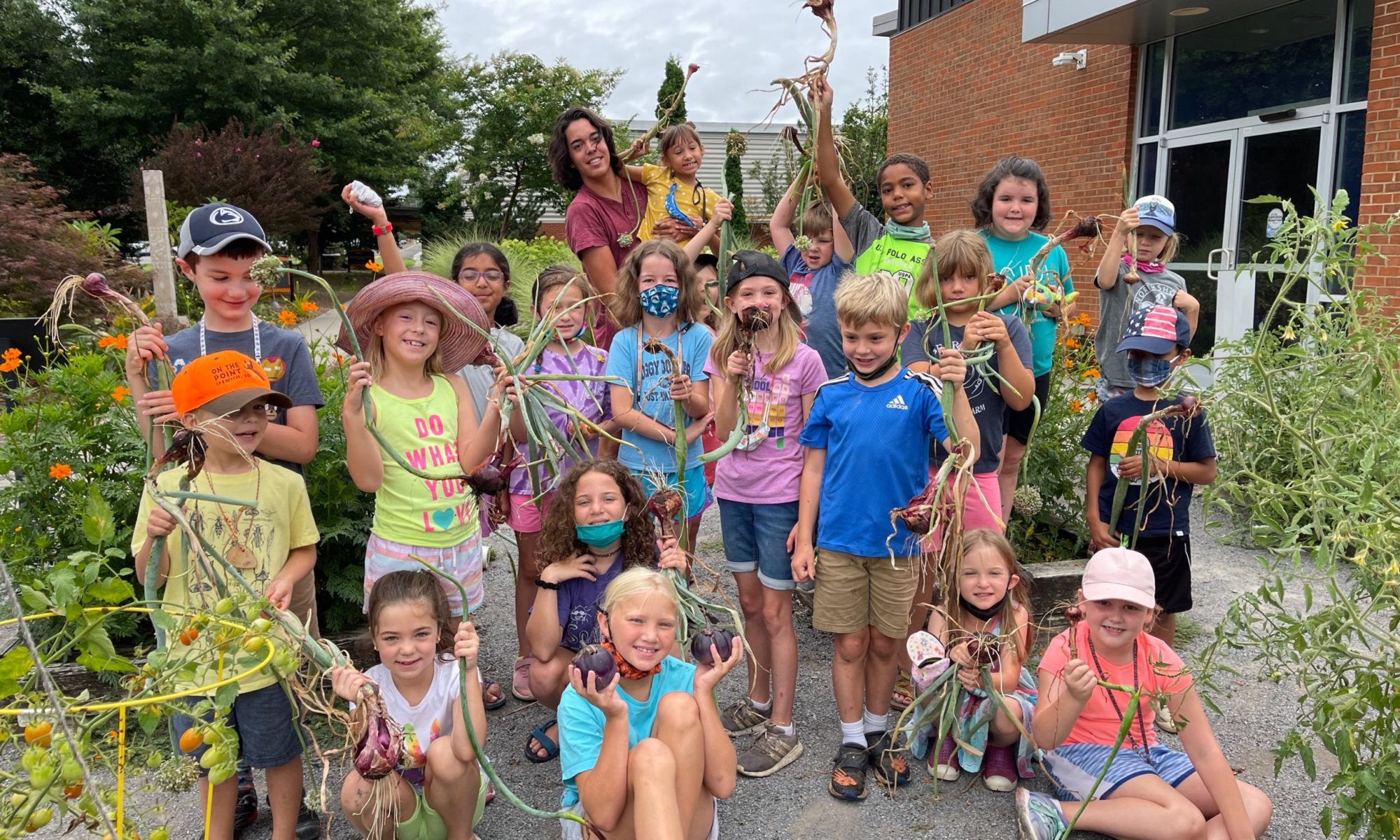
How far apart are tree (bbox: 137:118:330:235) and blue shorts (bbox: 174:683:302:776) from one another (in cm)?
1487

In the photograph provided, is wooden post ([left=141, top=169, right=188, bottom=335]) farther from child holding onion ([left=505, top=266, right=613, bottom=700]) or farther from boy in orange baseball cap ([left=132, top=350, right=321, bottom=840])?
boy in orange baseball cap ([left=132, top=350, right=321, bottom=840])

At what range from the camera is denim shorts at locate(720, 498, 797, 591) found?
10.5 feet

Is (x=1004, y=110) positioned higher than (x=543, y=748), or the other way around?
(x=1004, y=110)

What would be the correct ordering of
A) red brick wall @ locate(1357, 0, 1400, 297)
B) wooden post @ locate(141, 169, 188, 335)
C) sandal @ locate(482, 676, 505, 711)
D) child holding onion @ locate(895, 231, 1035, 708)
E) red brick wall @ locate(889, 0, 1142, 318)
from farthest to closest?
1. red brick wall @ locate(889, 0, 1142, 318)
2. red brick wall @ locate(1357, 0, 1400, 297)
3. wooden post @ locate(141, 169, 188, 335)
4. sandal @ locate(482, 676, 505, 711)
5. child holding onion @ locate(895, 231, 1035, 708)

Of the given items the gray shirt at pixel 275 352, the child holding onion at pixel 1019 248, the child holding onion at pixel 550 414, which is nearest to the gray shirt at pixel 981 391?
the child holding onion at pixel 1019 248

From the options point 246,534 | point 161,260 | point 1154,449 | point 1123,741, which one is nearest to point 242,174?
point 161,260

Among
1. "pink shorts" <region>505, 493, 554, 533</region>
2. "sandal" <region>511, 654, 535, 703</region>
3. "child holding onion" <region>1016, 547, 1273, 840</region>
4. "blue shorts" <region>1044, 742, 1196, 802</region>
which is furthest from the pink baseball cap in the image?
"sandal" <region>511, 654, 535, 703</region>

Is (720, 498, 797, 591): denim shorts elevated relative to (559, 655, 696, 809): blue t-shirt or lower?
elevated

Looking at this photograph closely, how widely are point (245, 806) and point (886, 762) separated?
201 cm

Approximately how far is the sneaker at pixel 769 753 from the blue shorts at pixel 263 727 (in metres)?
1.41

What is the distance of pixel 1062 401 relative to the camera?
4668 millimetres

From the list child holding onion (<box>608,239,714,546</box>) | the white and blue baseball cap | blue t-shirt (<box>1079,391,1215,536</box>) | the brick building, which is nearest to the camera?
blue t-shirt (<box>1079,391,1215,536</box>)

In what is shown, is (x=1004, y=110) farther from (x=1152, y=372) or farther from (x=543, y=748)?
(x=543, y=748)

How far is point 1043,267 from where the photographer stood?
3.56 m
